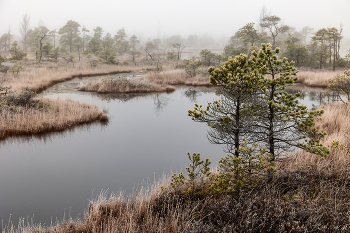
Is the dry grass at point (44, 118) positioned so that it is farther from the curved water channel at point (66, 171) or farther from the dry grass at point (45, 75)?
the dry grass at point (45, 75)

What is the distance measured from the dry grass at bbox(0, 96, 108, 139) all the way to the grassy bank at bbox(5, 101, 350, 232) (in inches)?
240

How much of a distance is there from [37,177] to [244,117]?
229 inches

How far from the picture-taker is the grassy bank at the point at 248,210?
121 inches

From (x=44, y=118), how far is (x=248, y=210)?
10018 mm

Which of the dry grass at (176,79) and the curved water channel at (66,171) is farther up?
the dry grass at (176,79)

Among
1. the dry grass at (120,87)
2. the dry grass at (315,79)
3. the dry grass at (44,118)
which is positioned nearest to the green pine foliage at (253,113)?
the dry grass at (44,118)

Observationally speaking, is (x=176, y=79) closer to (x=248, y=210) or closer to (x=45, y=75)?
(x=45, y=75)

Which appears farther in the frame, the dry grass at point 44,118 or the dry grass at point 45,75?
the dry grass at point 45,75

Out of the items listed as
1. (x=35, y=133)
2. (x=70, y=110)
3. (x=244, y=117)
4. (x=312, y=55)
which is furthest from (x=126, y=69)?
(x=244, y=117)

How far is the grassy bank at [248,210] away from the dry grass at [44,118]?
609 centimetres

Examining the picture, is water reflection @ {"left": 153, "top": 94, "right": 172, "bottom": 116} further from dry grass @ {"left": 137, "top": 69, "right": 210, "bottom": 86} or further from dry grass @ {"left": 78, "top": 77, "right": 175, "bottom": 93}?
dry grass @ {"left": 137, "top": 69, "right": 210, "bottom": 86}

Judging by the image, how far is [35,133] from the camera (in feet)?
30.8

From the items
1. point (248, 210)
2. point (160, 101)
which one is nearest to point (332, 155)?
point (248, 210)

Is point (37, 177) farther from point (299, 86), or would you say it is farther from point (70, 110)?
point (299, 86)
